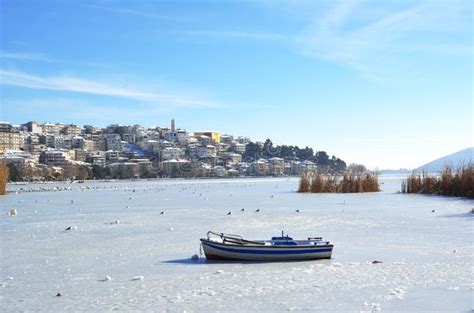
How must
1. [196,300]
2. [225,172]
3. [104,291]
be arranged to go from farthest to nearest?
1. [225,172]
2. [104,291]
3. [196,300]

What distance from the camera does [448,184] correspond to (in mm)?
36969

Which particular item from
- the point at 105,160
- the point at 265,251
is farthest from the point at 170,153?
the point at 265,251

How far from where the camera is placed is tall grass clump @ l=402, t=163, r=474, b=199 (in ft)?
113

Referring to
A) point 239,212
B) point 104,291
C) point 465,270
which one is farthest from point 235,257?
point 239,212

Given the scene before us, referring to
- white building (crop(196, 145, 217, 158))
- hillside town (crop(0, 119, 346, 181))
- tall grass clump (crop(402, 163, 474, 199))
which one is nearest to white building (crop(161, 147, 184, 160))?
hillside town (crop(0, 119, 346, 181))

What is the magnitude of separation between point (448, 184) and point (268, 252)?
2728 centimetres

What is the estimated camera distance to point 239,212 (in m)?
27.8

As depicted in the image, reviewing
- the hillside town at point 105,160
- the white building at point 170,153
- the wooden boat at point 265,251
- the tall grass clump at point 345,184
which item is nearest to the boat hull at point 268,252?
the wooden boat at point 265,251

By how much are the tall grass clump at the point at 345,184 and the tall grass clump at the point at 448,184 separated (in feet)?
11.5

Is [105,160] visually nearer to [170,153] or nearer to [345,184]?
[170,153]

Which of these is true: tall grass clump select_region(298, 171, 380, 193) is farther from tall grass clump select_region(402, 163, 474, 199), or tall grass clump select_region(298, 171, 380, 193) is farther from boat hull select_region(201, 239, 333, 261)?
boat hull select_region(201, 239, 333, 261)

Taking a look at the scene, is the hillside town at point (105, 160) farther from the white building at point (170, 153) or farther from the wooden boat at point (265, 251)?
the wooden boat at point (265, 251)

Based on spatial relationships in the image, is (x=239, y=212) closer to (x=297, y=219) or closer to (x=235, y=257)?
(x=297, y=219)

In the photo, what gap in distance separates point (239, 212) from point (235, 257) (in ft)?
46.9
